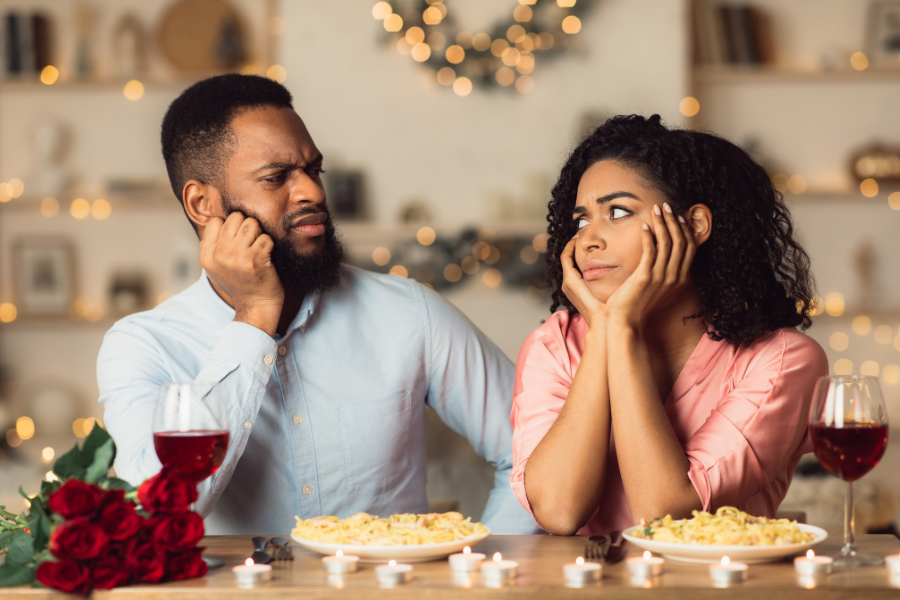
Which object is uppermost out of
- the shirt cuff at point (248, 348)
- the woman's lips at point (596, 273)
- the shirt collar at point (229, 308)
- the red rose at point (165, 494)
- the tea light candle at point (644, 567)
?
the woman's lips at point (596, 273)

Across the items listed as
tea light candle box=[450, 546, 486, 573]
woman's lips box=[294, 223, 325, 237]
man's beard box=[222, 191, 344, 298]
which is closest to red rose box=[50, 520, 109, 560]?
tea light candle box=[450, 546, 486, 573]

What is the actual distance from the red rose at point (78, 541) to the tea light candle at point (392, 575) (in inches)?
12.1

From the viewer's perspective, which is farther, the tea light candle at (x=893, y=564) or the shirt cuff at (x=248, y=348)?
the shirt cuff at (x=248, y=348)

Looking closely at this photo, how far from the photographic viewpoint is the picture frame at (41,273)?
402cm

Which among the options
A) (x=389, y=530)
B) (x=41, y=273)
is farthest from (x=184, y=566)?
(x=41, y=273)

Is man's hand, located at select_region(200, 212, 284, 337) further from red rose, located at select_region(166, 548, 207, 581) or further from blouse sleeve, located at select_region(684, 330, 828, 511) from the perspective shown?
blouse sleeve, located at select_region(684, 330, 828, 511)

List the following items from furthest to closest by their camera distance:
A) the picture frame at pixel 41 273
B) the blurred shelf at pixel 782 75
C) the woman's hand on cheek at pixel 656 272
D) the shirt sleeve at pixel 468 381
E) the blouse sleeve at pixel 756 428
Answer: the picture frame at pixel 41 273 < the blurred shelf at pixel 782 75 < the shirt sleeve at pixel 468 381 < the woman's hand on cheek at pixel 656 272 < the blouse sleeve at pixel 756 428

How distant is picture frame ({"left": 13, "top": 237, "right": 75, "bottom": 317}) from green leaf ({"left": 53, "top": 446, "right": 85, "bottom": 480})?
3.22m

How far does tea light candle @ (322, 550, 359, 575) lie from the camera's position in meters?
1.01

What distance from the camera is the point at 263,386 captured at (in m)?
1.53

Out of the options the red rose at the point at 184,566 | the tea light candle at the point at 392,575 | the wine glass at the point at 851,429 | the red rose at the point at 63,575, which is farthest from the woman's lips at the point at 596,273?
the red rose at the point at 63,575

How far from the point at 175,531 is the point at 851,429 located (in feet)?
2.67

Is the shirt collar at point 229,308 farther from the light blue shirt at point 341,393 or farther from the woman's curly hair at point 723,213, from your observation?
the woman's curly hair at point 723,213

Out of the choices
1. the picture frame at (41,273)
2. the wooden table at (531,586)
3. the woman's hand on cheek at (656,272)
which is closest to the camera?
the wooden table at (531,586)
